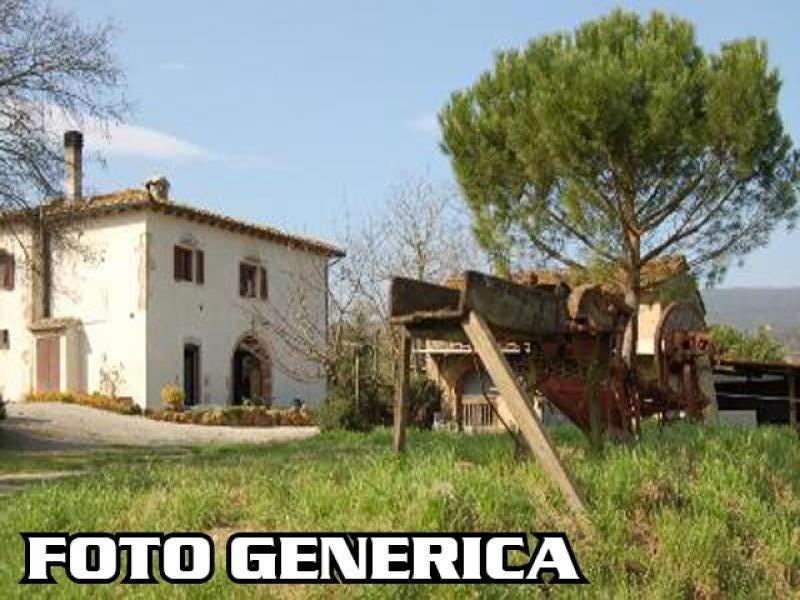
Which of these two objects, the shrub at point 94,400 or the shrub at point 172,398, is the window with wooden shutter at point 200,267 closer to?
the shrub at point 172,398

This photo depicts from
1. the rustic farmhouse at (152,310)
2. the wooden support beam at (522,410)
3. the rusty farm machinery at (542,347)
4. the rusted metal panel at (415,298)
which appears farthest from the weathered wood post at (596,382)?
the rustic farmhouse at (152,310)

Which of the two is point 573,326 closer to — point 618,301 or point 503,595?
point 618,301

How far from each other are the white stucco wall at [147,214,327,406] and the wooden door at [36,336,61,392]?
369cm

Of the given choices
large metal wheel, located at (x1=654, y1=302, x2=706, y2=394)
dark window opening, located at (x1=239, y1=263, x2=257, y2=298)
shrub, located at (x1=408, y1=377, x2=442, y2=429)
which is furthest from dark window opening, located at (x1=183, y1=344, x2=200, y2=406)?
large metal wheel, located at (x1=654, y1=302, x2=706, y2=394)

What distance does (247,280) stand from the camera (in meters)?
39.1

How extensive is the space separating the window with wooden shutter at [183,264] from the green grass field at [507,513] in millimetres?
27580

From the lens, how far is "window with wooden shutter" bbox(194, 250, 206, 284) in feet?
119

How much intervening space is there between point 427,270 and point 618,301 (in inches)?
976

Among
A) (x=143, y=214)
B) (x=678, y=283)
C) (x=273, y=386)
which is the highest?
(x=143, y=214)

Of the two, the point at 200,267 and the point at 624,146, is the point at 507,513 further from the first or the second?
the point at 200,267

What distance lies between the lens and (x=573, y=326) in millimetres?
9102

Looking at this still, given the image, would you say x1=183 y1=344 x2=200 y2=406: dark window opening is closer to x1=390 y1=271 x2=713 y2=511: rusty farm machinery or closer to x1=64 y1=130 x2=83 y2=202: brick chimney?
x1=64 y1=130 x2=83 y2=202: brick chimney

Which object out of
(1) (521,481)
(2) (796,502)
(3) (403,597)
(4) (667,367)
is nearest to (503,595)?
(3) (403,597)

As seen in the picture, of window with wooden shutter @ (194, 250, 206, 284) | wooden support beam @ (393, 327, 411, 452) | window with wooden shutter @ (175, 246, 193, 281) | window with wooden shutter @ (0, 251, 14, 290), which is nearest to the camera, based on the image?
wooden support beam @ (393, 327, 411, 452)
